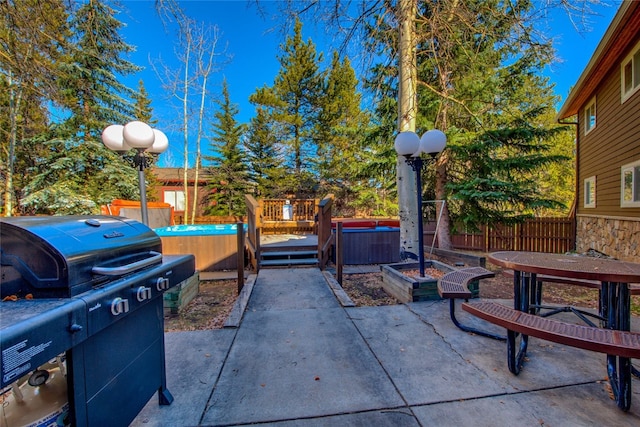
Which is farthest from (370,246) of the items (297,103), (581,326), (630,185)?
(297,103)

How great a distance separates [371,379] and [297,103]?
51.6 ft

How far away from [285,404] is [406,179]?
4.37 meters

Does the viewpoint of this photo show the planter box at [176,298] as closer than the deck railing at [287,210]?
Yes

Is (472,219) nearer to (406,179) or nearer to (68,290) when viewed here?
(406,179)

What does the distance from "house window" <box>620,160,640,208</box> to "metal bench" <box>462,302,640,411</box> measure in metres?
5.75

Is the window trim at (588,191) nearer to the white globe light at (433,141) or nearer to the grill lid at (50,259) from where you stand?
the white globe light at (433,141)

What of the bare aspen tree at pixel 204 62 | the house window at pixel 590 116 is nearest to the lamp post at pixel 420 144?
the house window at pixel 590 116

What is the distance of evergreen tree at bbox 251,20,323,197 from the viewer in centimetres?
1517

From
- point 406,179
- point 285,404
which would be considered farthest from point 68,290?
point 406,179

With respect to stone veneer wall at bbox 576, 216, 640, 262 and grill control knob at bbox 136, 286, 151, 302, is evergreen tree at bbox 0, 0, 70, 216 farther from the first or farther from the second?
stone veneer wall at bbox 576, 216, 640, 262

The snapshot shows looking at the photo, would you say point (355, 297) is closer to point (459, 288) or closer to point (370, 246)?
point (459, 288)

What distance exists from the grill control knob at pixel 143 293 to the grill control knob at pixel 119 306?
85 mm

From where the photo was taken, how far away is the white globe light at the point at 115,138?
3.87 metres

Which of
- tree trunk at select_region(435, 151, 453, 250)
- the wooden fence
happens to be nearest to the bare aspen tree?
tree trunk at select_region(435, 151, 453, 250)
